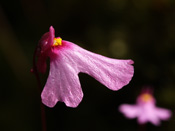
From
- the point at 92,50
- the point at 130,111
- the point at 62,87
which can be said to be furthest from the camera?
the point at 92,50

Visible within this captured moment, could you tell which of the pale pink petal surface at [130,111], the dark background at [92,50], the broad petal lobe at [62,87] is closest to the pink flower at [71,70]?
the broad petal lobe at [62,87]

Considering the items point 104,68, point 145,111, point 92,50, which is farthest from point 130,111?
point 104,68

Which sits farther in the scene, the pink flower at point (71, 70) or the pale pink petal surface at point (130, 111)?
the pale pink petal surface at point (130, 111)

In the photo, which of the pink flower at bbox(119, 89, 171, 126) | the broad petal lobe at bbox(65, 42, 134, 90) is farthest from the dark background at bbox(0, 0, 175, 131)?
the broad petal lobe at bbox(65, 42, 134, 90)

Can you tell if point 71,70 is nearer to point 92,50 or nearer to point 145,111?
point 145,111

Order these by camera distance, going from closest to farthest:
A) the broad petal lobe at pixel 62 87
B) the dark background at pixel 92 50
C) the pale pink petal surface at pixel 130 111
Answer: the broad petal lobe at pixel 62 87 < the pale pink petal surface at pixel 130 111 < the dark background at pixel 92 50

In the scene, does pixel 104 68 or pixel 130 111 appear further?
pixel 130 111

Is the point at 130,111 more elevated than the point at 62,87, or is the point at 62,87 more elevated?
the point at 62,87

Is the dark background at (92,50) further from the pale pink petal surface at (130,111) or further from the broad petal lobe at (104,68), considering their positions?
the broad petal lobe at (104,68)
